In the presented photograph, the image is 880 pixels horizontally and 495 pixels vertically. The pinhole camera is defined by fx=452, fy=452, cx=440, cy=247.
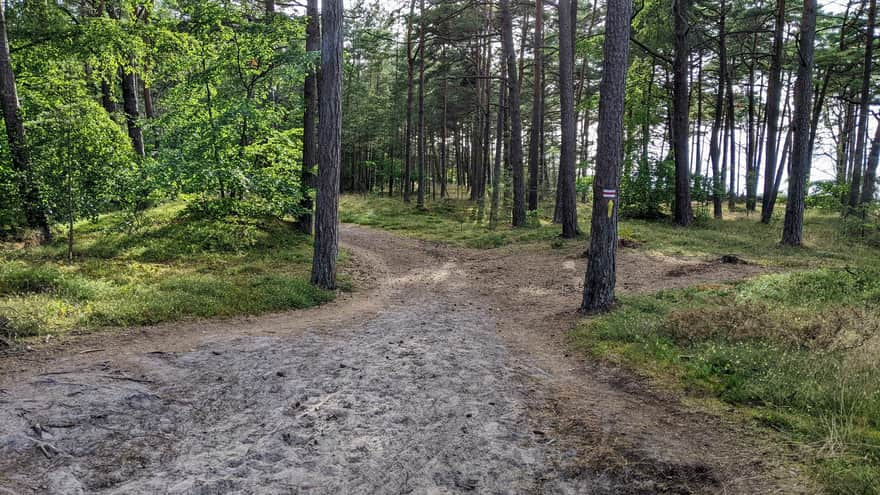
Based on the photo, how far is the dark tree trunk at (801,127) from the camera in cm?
1465

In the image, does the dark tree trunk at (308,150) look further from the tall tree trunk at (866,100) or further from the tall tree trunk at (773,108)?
the tall tree trunk at (866,100)

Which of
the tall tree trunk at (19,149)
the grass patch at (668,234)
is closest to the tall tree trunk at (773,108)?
the grass patch at (668,234)

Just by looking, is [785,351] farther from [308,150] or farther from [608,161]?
[308,150]

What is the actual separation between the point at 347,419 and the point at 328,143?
681cm

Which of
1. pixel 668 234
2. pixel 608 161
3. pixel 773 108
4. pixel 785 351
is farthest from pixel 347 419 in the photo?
pixel 773 108

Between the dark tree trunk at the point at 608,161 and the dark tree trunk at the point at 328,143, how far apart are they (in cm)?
547

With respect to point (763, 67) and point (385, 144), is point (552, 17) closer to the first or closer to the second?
point (763, 67)

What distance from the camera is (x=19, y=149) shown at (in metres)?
11.0

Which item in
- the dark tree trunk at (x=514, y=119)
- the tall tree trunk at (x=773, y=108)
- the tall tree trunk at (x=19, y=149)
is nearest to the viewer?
the tall tree trunk at (x=19, y=149)

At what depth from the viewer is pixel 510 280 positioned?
1234 cm

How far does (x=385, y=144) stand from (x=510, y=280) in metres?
30.6

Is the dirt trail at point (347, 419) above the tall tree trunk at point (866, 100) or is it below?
below

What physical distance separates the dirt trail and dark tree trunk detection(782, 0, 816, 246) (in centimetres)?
1306

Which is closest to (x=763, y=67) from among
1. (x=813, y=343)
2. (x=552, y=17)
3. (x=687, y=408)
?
(x=552, y=17)
